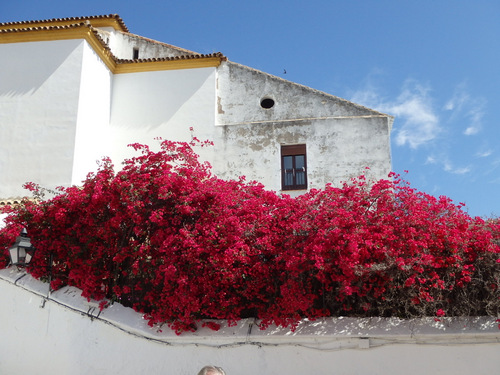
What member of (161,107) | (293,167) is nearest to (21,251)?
(161,107)

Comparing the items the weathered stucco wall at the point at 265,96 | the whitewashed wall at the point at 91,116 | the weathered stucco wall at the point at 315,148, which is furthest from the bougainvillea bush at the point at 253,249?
the weathered stucco wall at the point at 265,96

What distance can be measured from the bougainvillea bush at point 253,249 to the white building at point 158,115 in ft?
16.8

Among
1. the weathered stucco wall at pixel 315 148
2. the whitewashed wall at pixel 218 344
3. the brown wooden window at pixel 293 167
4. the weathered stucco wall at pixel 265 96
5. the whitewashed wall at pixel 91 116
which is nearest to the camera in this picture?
the whitewashed wall at pixel 218 344

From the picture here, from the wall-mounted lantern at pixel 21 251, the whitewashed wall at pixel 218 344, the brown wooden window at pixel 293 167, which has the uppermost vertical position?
the brown wooden window at pixel 293 167

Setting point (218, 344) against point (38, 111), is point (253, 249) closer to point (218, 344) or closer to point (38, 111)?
point (218, 344)

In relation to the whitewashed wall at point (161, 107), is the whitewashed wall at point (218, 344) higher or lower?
lower

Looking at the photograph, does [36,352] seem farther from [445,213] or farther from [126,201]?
[445,213]

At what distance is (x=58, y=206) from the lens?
914 centimetres

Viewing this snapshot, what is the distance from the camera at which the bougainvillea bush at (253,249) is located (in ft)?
23.2

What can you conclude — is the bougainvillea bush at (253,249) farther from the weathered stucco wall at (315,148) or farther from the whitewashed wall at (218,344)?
the weathered stucco wall at (315,148)

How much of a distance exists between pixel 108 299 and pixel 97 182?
6.49ft

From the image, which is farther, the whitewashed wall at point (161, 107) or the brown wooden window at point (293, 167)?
the whitewashed wall at point (161, 107)

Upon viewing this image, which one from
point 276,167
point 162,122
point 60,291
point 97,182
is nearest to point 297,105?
point 276,167

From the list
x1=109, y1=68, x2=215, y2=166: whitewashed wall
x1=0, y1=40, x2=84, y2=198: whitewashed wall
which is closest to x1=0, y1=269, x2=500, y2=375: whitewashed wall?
x1=0, y1=40, x2=84, y2=198: whitewashed wall
